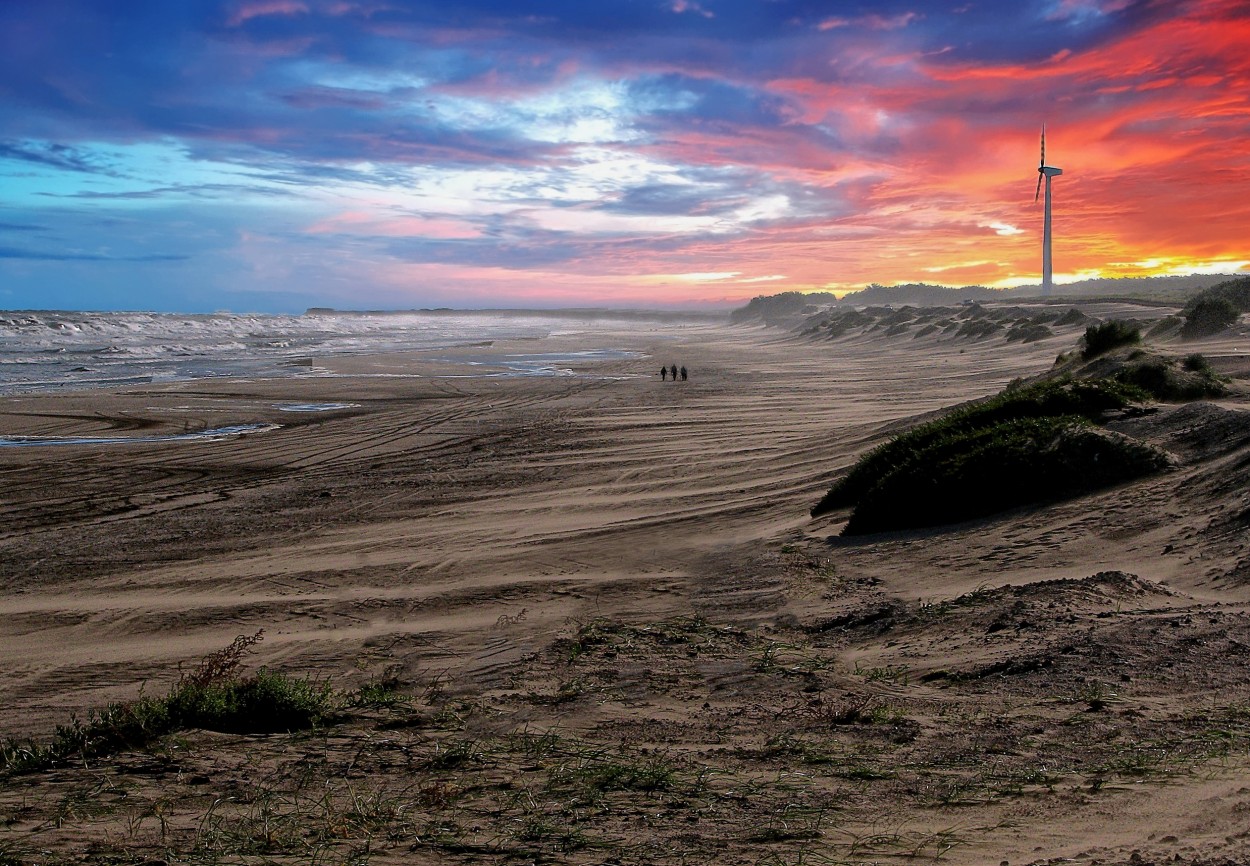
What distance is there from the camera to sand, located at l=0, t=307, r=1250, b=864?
3.54m

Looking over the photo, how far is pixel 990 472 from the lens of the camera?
28.3 feet

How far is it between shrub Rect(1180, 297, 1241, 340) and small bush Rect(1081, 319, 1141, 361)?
1049 cm

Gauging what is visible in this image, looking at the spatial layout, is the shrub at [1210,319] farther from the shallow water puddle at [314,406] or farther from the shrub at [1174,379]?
the shallow water puddle at [314,406]

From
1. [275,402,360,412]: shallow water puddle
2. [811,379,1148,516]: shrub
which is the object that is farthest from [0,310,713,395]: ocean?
[811,379,1148,516]: shrub

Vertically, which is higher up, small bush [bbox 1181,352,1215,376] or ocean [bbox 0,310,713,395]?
ocean [bbox 0,310,713,395]

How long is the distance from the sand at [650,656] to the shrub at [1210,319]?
10962 mm

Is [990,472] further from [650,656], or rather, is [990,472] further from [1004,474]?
[650,656]

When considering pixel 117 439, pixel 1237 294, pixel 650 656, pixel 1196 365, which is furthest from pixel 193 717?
pixel 1237 294

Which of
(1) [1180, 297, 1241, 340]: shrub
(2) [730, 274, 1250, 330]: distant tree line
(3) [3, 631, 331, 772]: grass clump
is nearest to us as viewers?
(3) [3, 631, 331, 772]: grass clump

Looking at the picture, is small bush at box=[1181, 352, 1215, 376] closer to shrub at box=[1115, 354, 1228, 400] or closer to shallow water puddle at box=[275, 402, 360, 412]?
shrub at box=[1115, 354, 1228, 400]

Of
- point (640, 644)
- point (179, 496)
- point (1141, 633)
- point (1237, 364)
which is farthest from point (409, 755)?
point (1237, 364)

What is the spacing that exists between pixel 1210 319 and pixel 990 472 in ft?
63.8

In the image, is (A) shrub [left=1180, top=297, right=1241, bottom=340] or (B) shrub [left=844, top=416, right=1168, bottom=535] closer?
(B) shrub [left=844, top=416, right=1168, bottom=535]

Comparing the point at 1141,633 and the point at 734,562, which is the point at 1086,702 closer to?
the point at 1141,633
